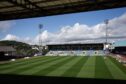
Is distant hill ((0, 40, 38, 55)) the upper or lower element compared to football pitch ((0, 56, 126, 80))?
upper

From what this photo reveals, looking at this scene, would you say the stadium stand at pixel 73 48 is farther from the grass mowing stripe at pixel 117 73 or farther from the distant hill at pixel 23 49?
the grass mowing stripe at pixel 117 73

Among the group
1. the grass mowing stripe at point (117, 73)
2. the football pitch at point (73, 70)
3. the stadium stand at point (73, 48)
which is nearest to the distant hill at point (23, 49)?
the stadium stand at point (73, 48)

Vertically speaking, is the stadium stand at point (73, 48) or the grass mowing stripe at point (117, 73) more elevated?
the stadium stand at point (73, 48)

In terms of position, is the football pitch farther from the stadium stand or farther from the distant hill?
the distant hill

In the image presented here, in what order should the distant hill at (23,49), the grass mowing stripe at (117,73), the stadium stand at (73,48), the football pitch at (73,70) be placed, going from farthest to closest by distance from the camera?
1. the distant hill at (23,49)
2. the stadium stand at (73,48)
3. the football pitch at (73,70)
4. the grass mowing stripe at (117,73)

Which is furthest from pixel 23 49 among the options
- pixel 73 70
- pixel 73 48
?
pixel 73 70

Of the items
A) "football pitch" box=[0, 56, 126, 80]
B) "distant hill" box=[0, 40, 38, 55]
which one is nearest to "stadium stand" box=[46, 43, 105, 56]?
"distant hill" box=[0, 40, 38, 55]

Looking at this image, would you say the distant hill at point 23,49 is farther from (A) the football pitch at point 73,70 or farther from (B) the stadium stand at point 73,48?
(A) the football pitch at point 73,70

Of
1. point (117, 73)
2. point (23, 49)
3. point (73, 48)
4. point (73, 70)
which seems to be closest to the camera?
point (117, 73)

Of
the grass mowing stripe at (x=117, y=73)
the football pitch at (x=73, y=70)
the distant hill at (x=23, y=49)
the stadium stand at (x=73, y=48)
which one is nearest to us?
the grass mowing stripe at (x=117, y=73)

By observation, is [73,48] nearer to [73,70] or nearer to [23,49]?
[23,49]

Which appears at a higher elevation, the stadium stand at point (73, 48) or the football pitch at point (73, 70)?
the stadium stand at point (73, 48)

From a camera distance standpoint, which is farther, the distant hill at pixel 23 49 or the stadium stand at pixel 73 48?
the distant hill at pixel 23 49

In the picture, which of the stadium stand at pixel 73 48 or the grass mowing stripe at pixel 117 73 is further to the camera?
the stadium stand at pixel 73 48
